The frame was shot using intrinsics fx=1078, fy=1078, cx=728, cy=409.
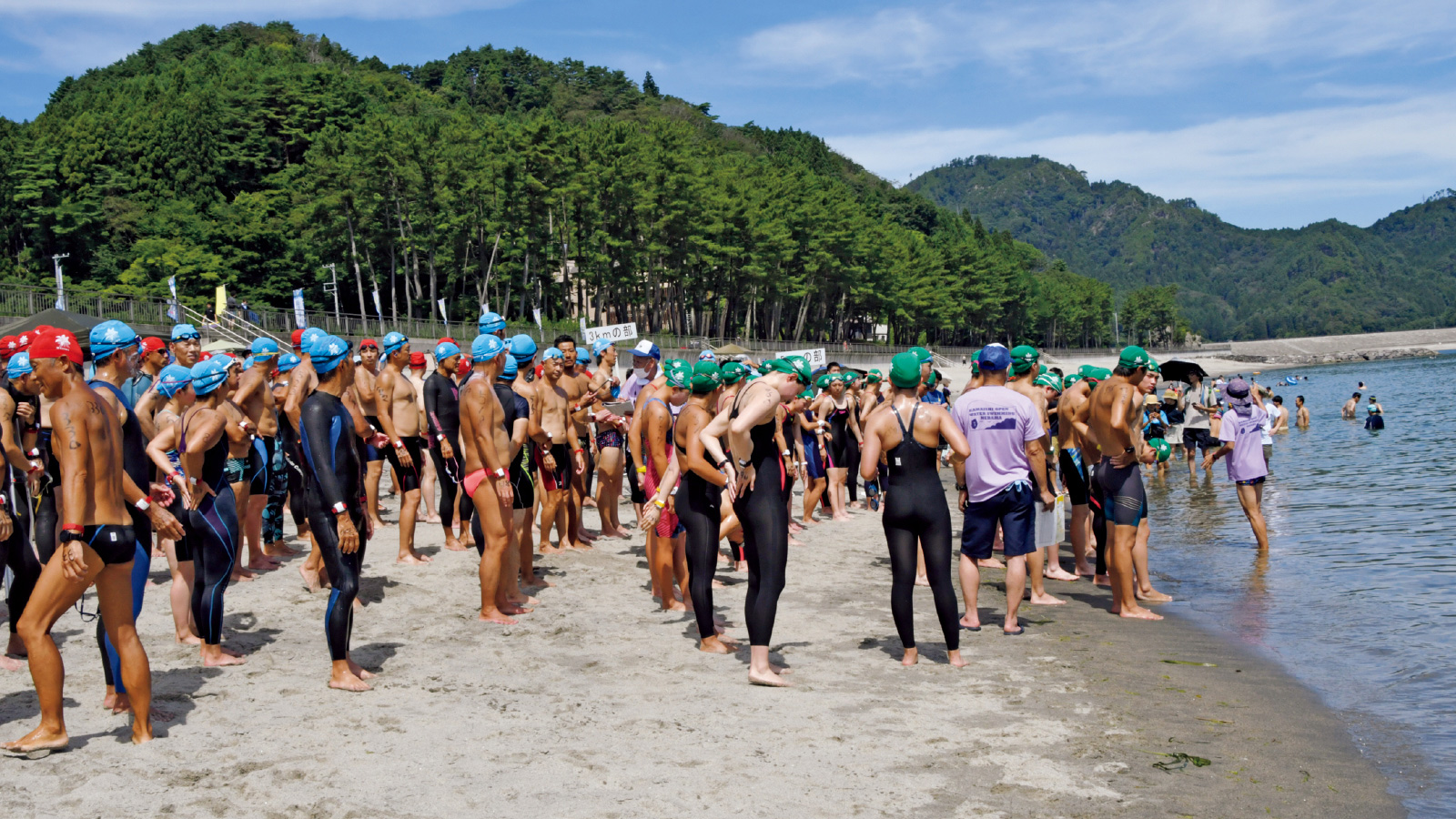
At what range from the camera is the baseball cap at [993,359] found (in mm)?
7652

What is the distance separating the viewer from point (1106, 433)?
8.55m

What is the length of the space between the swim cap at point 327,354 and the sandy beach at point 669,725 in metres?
1.91

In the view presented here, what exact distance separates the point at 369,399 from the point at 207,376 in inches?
131

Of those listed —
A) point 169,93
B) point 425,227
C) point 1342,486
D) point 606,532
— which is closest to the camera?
point 606,532

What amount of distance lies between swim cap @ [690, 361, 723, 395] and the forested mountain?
4767 centimetres

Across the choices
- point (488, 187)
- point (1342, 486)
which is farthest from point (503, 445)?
point (488, 187)

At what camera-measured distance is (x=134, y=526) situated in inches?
213

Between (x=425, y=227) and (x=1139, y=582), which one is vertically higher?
(x=425, y=227)

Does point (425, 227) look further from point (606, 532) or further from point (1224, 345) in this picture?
point (1224, 345)

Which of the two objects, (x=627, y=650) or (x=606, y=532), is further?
(x=606, y=532)

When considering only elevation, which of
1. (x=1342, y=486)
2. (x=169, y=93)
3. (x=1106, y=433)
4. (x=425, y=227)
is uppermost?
(x=169, y=93)

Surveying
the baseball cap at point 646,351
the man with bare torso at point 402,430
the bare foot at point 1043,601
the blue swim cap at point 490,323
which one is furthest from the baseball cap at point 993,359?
the man with bare torso at point 402,430

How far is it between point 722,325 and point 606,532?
6075 centimetres

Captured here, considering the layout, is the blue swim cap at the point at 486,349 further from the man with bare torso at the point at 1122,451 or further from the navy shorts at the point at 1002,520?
the man with bare torso at the point at 1122,451
